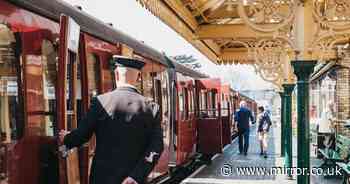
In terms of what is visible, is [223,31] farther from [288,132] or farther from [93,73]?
[93,73]

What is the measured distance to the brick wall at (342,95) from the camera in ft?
55.2

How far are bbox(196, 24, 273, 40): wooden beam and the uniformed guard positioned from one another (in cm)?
844

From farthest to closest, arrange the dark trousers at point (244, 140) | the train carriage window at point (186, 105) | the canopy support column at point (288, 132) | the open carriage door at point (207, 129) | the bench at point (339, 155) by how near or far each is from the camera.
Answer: the dark trousers at point (244, 140) < the open carriage door at point (207, 129) < the train carriage window at point (186, 105) < the canopy support column at point (288, 132) < the bench at point (339, 155)

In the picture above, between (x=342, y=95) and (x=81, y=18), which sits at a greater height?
(x=81, y=18)

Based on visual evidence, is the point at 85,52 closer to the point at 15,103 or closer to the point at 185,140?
the point at 15,103

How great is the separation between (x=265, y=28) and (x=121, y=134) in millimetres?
2768

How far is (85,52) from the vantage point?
5973 millimetres

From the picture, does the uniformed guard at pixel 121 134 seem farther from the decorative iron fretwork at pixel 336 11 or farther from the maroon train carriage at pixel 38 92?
the decorative iron fretwork at pixel 336 11

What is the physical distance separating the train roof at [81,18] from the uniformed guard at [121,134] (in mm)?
929

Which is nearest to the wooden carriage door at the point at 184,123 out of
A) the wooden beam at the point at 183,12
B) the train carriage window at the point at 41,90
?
the wooden beam at the point at 183,12

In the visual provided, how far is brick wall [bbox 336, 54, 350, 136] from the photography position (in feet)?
55.2

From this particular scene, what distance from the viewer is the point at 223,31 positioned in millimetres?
12594

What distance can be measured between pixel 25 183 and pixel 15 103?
584 mm

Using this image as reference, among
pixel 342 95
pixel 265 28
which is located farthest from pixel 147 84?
pixel 342 95
